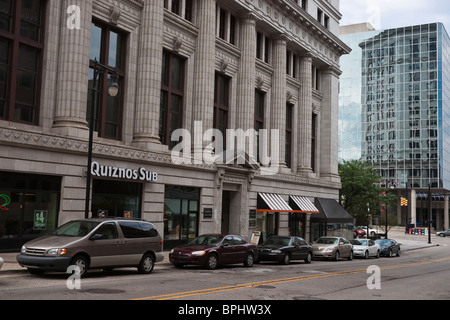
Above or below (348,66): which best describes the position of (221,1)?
below

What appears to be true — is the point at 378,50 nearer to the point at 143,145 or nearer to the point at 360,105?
the point at 360,105

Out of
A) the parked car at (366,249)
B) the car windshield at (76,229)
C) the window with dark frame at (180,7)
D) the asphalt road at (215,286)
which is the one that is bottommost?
the parked car at (366,249)

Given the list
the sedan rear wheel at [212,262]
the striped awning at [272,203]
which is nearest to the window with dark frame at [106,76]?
the sedan rear wheel at [212,262]

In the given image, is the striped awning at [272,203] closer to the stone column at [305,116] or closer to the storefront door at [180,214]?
the stone column at [305,116]

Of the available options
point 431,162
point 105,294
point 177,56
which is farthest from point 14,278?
point 431,162

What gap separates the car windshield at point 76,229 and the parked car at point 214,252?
16.0 ft

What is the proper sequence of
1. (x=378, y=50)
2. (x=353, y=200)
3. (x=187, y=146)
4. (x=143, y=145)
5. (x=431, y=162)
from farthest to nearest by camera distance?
(x=378, y=50)
(x=431, y=162)
(x=353, y=200)
(x=187, y=146)
(x=143, y=145)

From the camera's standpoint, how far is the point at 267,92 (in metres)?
39.8

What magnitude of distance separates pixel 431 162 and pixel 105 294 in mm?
100488

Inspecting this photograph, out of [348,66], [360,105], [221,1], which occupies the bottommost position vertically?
[221,1]

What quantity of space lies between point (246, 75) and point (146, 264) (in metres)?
21.1

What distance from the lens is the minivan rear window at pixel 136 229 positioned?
16891mm

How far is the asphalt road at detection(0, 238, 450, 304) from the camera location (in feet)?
39.7

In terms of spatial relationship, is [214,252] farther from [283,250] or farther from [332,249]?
[332,249]
